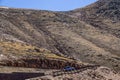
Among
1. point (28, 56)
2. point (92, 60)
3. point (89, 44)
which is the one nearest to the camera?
point (28, 56)

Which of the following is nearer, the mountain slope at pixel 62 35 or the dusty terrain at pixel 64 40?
the dusty terrain at pixel 64 40

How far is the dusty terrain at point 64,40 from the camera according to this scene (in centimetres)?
4403

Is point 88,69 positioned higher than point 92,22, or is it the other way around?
point 92,22

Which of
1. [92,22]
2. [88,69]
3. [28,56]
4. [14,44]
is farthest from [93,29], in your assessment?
[88,69]

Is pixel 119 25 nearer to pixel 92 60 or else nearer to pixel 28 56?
pixel 92 60

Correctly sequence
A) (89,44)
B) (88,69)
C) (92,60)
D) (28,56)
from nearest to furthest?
(88,69), (28,56), (92,60), (89,44)

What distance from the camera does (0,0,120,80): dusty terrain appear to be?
4403 cm

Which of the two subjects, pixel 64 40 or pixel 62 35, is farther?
pixel 62 35

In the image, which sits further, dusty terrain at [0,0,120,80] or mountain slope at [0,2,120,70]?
mountain slope at [0,2,120,70]

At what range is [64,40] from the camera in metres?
66.6

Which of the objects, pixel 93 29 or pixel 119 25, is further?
pixel 119 25

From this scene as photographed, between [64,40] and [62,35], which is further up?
[62,35]

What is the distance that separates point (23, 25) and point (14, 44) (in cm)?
1740

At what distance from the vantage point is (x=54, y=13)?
265 feet
